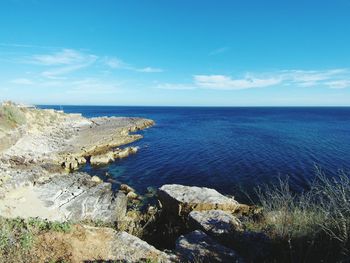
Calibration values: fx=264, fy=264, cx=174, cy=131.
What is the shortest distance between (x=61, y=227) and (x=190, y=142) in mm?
44174

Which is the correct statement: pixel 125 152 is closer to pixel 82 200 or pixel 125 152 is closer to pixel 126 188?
pixel 126 188

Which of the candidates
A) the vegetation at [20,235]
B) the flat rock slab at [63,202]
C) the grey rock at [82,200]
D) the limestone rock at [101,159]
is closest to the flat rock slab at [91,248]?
the vegetation at [20,235]

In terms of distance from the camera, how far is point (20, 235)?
→ 9305 millimetres

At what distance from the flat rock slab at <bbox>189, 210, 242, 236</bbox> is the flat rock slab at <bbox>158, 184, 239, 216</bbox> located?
2.71 metres

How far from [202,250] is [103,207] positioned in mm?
12859

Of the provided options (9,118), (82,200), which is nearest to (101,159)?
(82,200)

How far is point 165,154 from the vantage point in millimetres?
42625

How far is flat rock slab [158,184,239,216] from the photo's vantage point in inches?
655

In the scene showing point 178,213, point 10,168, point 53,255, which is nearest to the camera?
point 53,255

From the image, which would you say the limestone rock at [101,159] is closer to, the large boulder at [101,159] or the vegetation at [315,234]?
the large boulder at [101,159]

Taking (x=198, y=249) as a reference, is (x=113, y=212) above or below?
below

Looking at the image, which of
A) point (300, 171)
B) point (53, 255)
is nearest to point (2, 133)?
point (53, 255)

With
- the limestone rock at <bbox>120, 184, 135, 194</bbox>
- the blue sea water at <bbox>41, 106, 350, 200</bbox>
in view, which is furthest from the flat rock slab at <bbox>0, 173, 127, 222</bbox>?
the blue sea water at <bbox>41, 106, 350, 200</bbox>

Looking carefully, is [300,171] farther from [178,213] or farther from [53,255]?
[53,255]
